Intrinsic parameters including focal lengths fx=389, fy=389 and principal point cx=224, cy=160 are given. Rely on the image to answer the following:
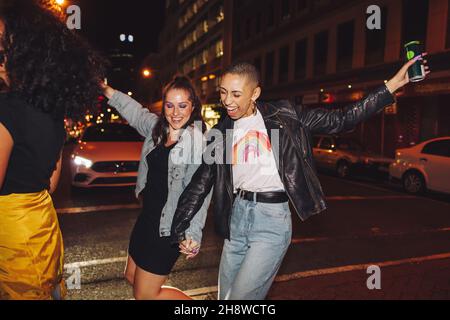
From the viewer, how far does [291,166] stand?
278cm

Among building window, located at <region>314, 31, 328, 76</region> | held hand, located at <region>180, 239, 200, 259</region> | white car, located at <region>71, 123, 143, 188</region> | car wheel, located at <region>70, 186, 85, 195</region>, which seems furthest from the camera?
building window, located at <region>314, 31, 328, 76</region>

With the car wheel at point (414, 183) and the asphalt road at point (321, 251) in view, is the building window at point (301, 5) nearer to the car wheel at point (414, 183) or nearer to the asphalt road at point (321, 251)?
the car wheel at point (414, 183)

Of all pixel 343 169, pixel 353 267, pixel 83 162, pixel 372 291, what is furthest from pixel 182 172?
pixel 343 169

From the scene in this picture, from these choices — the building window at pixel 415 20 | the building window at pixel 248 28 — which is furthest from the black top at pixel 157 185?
the building window at pixel 248 28

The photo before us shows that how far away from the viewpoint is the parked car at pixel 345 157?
13875mm

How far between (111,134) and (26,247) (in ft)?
28.0

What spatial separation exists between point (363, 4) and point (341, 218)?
16.5 meters

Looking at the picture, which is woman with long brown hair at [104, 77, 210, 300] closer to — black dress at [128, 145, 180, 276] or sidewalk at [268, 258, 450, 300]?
black dress at [128, 145, 180, 276]

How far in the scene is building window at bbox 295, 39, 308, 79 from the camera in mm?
25734

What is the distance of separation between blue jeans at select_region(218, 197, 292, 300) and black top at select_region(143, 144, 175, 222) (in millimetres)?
545

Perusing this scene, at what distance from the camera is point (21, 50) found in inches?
76.3

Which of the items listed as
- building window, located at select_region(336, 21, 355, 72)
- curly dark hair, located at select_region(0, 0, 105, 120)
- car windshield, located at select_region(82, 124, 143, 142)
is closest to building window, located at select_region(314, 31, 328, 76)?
building window, located at select_region(336, 21, 355, 72)

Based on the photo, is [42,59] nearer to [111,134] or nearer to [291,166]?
[291,166]
